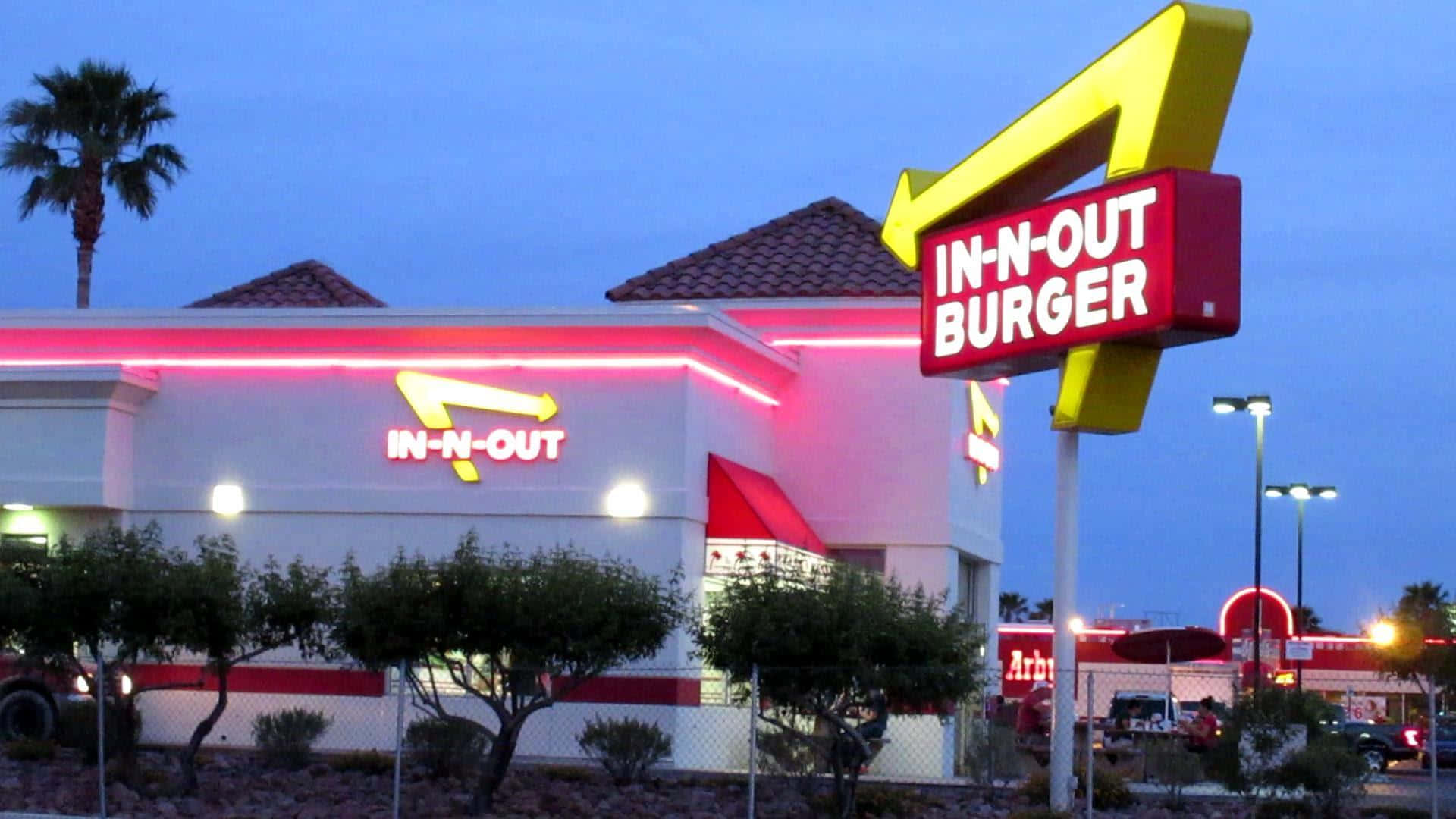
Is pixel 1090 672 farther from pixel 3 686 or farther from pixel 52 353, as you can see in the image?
pixel 52 353

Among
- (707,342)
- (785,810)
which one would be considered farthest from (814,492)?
(785,810)

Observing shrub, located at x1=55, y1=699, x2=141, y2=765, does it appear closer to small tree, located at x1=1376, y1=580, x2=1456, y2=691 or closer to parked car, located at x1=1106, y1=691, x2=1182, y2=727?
small tree, located at x1=1376, y1=580, x2=1456, y2=691

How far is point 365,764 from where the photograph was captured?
88.2 feet

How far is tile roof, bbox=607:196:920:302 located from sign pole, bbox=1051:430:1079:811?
1206 centimetres

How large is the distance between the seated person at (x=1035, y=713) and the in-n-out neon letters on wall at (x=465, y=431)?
41.4ft

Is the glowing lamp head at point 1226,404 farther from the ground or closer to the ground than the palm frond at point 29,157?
closer to the ground

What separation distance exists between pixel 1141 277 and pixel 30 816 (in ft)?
40.8

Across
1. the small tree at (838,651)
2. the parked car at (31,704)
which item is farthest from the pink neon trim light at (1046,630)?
the small tree at (838,651)

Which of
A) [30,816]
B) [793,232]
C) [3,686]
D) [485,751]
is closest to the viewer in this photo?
[30,816]

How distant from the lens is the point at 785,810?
2312 centimetres

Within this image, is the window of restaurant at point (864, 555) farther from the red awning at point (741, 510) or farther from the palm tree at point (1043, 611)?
the palm tree at point (1043, 611)

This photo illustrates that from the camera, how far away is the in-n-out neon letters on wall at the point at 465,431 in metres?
31.3

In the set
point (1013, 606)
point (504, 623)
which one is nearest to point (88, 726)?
point (504, 623)

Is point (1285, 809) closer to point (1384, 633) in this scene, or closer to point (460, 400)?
point (460, 400)
